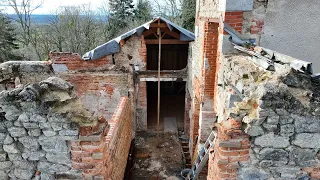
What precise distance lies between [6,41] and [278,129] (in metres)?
22.4

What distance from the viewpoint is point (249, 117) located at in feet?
9.68

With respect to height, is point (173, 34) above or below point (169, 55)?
above

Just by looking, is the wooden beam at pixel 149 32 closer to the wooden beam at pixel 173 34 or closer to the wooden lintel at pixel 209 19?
the wooden beam at pixel 173 34

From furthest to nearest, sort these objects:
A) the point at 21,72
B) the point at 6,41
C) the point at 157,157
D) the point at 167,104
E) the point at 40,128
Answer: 1. the point at 6,41
2. the point at 167,104
3. the point at 21,72
4. the point at 157,157
5. the point at 40,128

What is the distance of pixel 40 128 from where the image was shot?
10.7 feet

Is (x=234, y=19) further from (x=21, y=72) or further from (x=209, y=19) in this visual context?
(x=21, y=72)

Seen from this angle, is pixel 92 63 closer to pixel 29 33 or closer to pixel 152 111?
pixel 152 111

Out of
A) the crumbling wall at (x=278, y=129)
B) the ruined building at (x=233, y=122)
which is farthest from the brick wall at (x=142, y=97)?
the crumbling wall at (x=278, y=129)

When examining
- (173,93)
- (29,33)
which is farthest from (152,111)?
(29,33)

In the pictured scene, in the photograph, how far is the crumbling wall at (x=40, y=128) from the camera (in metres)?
3.19

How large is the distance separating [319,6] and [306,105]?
306 centimetres

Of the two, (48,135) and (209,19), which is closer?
(48,135)

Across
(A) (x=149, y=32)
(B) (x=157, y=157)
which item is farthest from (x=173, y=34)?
(B) (x=157, y=157)

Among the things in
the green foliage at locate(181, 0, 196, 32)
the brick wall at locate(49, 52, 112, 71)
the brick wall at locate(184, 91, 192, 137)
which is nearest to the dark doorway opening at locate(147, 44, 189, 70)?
the brick wall at locate(184, 91, 192, 137)
